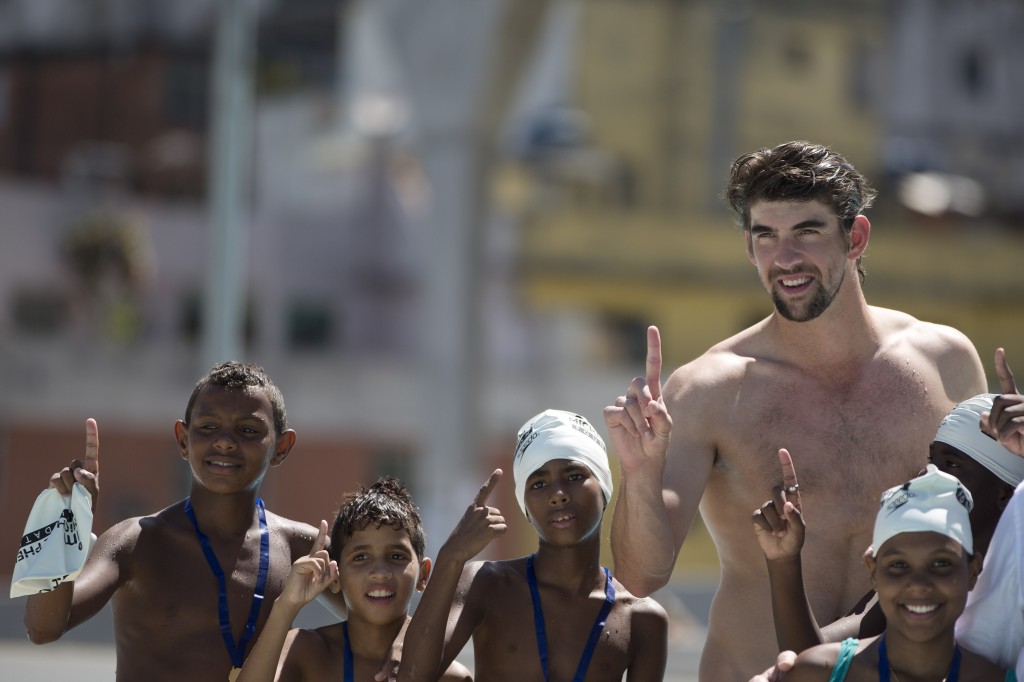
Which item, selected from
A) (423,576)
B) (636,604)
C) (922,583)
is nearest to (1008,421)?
(922,583)

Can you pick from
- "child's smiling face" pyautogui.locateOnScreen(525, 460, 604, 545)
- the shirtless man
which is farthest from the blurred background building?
"child's smiling face" pyautogui.locateOnScreen(525, 460, 604, 545)

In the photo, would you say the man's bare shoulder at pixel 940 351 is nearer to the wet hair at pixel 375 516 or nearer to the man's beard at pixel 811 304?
the man's beard at pixel 811 304

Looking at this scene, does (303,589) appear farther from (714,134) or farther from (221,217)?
(714,134)

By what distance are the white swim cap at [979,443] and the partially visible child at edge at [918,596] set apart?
287mm

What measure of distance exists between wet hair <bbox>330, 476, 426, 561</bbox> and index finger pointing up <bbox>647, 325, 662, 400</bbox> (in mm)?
680

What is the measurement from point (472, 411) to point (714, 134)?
15804 mm

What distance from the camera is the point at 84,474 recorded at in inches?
142

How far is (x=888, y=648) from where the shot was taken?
132 inches

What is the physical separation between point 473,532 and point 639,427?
514 mm

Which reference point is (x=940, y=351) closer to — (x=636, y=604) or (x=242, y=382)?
(x=636, y=604)

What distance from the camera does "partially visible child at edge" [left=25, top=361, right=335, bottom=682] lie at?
12.5 feet

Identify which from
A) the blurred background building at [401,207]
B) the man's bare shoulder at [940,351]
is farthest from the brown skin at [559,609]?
the blurred background building at [401,207]

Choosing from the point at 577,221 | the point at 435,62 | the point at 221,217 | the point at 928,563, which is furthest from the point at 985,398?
the point at 577,221

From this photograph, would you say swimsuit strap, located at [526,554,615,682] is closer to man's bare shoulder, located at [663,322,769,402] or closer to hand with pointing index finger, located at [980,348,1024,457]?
man's bare shoulder, located at [663,322,769,402]
